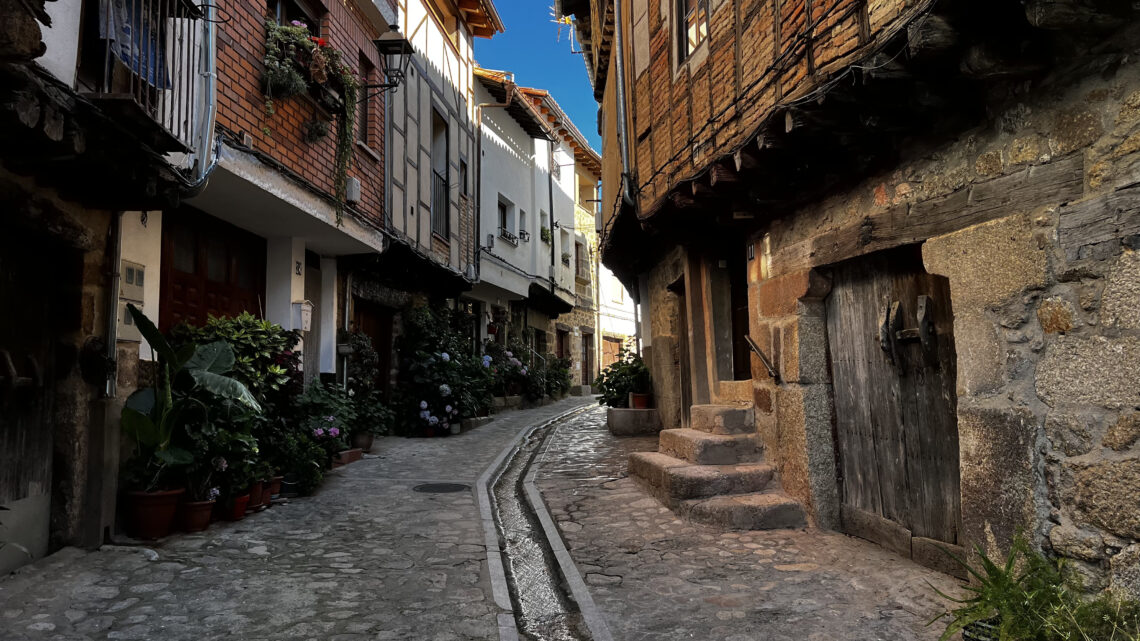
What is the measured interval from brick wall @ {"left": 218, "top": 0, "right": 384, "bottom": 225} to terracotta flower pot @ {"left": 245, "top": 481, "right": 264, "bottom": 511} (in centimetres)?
286

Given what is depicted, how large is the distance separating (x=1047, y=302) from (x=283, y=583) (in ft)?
13.4

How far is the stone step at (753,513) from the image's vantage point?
4.75 metres

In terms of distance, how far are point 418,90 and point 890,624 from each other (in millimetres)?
10109

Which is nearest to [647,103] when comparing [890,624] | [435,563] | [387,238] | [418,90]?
[387,238]

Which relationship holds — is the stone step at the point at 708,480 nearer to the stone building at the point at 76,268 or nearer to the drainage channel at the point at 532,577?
the drainage channel at the point at 532,577

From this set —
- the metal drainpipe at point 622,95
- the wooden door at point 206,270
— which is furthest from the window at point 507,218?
the wooden door at point 206,270

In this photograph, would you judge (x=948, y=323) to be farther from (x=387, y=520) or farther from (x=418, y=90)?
(x=418, y=90)

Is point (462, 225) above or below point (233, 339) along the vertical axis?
above

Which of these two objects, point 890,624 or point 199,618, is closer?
point 890,624

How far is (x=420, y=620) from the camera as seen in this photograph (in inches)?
132

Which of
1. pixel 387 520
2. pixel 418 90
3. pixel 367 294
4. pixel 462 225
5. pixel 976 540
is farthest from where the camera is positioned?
pixel 462 225

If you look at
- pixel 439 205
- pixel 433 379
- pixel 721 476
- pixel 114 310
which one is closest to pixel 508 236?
pixel 439 205

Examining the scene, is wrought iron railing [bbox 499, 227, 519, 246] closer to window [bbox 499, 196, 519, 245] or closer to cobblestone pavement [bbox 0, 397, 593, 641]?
window [bbox 499, 196, 519, 245]

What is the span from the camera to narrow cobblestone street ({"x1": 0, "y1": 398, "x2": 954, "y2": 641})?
318cm
